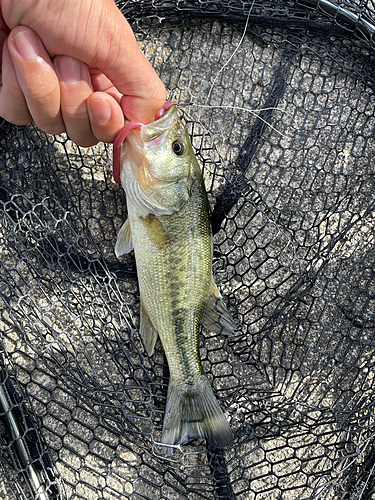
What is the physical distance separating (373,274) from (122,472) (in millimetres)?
1751

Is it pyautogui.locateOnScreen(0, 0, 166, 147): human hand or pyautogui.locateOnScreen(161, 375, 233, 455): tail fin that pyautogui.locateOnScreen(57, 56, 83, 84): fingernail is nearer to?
pyautogui.locateOnScreen(0, 0, 166, 147): human hand

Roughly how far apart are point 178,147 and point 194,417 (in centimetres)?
125

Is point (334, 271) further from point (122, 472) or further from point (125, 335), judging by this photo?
point (122, 472)

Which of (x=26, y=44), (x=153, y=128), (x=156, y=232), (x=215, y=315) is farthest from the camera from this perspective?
(x=215, y=315)

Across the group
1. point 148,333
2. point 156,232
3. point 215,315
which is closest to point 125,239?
point 156,232

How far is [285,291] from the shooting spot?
2.23 meters

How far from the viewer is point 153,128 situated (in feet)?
5.41

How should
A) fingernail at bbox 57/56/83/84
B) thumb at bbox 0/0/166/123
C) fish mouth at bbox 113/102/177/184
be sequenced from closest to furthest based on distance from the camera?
thumb at bbox 0/0/166/123 → fingernail at bbox 57/56/83/84 → fish mouth at bbox 113/102/177/184

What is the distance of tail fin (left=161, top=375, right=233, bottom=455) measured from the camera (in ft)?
5.88

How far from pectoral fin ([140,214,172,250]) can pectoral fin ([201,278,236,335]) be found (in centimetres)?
31

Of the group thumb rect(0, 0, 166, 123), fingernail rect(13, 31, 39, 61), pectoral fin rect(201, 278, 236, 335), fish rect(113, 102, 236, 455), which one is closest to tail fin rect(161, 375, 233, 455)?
fish rect(113, 102, 236, 455)

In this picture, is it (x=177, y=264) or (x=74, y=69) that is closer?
(x=74, y=69)

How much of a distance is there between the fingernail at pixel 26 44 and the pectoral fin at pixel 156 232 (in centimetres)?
78

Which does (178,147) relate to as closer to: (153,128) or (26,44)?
(153,128)
